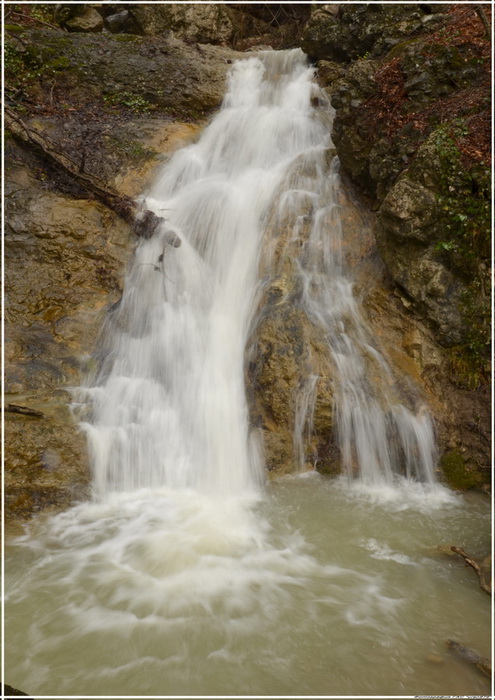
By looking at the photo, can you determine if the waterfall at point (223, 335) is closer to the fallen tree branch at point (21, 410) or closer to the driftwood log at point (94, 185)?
the driftwood log at point (94, 185)

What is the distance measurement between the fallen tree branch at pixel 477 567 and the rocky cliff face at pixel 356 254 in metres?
1.37

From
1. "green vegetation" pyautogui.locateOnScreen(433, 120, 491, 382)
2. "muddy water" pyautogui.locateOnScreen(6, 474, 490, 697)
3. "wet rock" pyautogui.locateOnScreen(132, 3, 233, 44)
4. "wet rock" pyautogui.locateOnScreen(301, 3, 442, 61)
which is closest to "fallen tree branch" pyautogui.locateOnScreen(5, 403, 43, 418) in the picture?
"muddy water" pyautogui.locateOnScreen(6, 474, 490, 697)

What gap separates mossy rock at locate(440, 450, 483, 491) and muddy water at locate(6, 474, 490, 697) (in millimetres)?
219

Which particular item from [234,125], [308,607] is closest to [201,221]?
[234,125]

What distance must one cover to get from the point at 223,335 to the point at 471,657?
4.45 meters

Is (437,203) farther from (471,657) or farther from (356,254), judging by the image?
(471,657)

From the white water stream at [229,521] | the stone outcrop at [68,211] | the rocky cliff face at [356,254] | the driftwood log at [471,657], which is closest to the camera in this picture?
the driftwood log at [471,657]

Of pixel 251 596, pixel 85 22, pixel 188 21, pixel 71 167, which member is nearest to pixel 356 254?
pixel 251 596

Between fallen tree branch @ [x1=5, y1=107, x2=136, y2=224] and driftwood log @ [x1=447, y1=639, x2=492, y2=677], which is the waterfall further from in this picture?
driftwood log @ [x1=447, y1=639, x2=492, y2=677]

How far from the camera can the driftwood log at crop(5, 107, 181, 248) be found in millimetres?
7164

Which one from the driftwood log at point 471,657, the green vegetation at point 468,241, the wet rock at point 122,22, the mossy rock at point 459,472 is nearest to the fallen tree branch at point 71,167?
the green vegetation at point 468,241

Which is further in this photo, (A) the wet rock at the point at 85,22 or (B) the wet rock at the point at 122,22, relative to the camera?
(B) the wet rock at the point at 122,22

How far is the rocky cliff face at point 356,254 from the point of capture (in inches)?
195

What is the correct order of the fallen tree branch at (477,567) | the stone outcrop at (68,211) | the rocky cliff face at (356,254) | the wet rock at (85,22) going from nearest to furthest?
the fallen tree branch at (477,567) → the stone outcrop at (68,211) → the rocky cliff face at (356,254) → the wet rock at (85,22)
